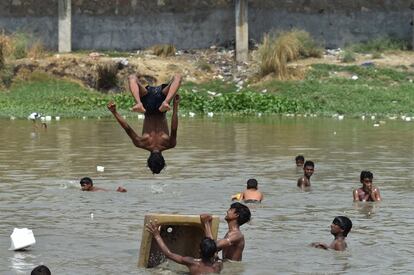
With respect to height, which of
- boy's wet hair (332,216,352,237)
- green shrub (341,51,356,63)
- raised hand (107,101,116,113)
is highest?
green shrub (341,51,356,63)

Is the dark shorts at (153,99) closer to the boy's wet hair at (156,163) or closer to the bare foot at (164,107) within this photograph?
the bare foot at (164,107)

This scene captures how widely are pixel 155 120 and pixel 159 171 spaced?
2.37 feet

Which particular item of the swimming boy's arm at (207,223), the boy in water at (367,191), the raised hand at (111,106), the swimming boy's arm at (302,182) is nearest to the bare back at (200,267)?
the swimming boy's arm at (207,223)

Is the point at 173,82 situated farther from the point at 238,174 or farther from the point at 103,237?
the point at 238,174

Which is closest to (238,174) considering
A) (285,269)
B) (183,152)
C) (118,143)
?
(183,152)

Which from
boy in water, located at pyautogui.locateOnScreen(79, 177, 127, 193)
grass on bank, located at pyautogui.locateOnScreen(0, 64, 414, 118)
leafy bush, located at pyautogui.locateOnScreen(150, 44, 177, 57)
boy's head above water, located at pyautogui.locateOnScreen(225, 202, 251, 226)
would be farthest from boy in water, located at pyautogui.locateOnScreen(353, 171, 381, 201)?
leafy bush, located at pyautogui.locateOnScreen(150, 44, 177, 57)

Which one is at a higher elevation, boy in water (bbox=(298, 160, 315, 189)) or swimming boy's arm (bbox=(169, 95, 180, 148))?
swimming boy's arm (bbox=(169, 95, 180, 148))

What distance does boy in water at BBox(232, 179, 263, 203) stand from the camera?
51.6ft

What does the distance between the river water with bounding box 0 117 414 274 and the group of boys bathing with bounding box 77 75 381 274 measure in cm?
20

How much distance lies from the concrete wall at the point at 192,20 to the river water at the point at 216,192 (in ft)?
28.1

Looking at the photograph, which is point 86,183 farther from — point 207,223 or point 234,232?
point 207,223

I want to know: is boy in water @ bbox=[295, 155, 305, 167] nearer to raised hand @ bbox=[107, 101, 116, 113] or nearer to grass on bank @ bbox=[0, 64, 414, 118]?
raised hand @ bbox=[107, 101, 116, 113]

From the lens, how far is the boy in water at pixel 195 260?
10938 millimetres

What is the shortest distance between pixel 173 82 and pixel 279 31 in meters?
22.1
